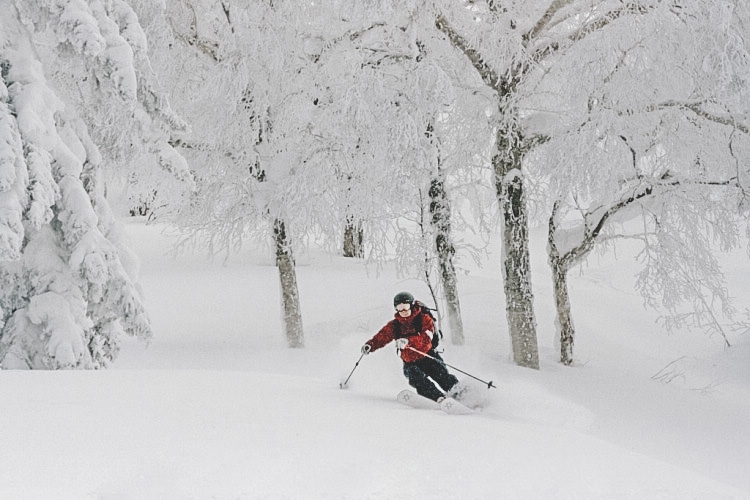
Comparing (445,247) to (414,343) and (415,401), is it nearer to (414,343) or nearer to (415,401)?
(414,343)

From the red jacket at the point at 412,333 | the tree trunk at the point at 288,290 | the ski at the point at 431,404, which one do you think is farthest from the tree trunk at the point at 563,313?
the ski at the point at 431,404

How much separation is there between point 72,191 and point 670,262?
9469 mm

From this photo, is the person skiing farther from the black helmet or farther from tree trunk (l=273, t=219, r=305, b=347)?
tree trunk (l=273, t=219, r=305, b=347)

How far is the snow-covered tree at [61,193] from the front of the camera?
314 inches

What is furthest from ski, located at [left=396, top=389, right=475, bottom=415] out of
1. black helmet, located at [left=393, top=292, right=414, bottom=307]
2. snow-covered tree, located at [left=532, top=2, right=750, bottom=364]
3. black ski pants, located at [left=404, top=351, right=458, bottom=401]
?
snow-covered tree, located at [left=532, top=2, right=750, bottom=364]

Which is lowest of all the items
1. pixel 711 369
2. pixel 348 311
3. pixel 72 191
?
pixel 711 369

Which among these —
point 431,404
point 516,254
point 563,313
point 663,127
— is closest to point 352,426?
point 431,404

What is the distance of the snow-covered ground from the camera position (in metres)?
4.20

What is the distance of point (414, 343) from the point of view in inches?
314

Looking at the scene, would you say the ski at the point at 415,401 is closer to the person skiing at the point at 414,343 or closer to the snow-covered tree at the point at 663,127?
the person skiing at the point at 414,343

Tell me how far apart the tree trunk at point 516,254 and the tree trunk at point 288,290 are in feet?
13.5

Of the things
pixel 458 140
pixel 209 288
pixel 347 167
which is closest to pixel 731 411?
pixel 458 140

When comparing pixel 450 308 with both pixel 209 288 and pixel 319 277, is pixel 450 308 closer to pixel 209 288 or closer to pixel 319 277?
pixel 319 277

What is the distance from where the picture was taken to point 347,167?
1234 cm
